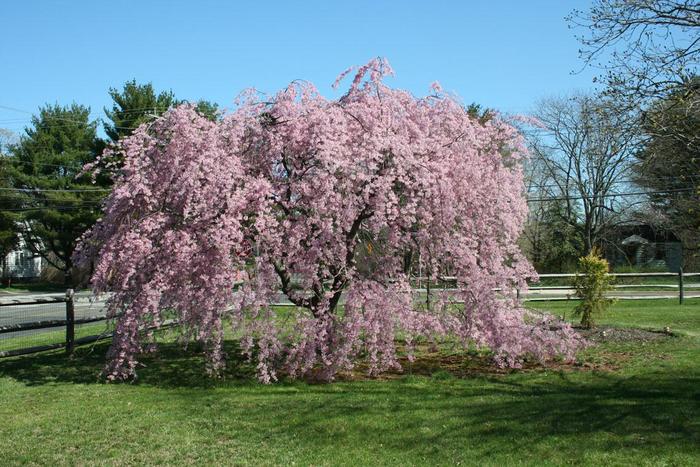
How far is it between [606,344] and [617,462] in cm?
700

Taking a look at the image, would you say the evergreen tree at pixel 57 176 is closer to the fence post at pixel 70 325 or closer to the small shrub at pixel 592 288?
the fence post at pixel 70 325

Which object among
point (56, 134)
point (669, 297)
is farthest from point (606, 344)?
point (56, 134)

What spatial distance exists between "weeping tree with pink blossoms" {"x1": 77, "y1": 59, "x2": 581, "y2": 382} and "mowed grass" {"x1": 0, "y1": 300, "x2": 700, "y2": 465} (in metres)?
0.63

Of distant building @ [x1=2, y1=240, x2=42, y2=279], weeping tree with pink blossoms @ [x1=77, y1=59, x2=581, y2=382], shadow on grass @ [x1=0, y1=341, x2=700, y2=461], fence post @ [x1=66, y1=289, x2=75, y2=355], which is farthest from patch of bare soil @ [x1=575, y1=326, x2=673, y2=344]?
distant building @ [x1=2, y1=240, x2=42, y2=279]

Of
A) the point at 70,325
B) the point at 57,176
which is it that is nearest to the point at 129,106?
the point at 57,176

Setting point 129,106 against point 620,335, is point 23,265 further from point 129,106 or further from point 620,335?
point 620,335

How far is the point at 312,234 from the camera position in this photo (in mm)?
9391

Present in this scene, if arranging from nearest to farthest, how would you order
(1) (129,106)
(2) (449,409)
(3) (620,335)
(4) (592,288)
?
1. (2) (449,409)
2. (3) (620,335)
3. (4) (592,288)
4. (1) (129,106)

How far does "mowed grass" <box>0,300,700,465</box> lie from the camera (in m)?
6.07

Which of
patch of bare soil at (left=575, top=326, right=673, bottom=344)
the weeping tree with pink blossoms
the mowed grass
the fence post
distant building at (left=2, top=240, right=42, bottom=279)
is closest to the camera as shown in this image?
the mowed grass

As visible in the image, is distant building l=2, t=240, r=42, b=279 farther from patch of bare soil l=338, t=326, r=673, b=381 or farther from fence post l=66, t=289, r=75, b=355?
patch of bare soil l=338, t=326, r=673, b=381

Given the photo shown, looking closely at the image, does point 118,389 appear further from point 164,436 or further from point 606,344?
point 606,344

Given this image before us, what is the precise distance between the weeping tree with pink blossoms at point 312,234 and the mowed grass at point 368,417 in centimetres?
63

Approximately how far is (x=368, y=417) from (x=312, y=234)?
3.11m
